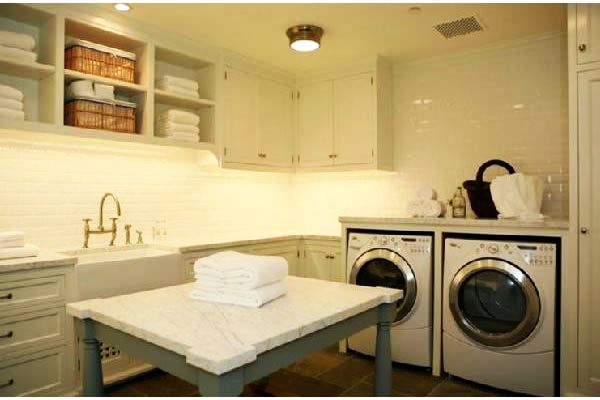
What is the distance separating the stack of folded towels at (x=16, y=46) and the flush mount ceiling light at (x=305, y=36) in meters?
1.67

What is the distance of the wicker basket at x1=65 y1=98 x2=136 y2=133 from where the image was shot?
9.35 feet

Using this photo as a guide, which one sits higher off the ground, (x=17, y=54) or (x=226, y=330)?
(x=17, y=54)

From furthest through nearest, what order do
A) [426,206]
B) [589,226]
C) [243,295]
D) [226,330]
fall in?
[426,206]
[589,226]
[243,295]
[226,330]

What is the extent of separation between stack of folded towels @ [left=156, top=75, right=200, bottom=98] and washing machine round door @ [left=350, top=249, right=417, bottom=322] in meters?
1.85

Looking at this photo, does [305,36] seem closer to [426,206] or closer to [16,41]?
[426,206]

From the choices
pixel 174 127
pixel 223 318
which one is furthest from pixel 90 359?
pixel 174 127

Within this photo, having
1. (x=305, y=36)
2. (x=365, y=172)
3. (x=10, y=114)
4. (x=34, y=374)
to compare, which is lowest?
(x=34, y=374)

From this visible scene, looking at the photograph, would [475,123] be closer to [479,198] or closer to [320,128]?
[479,198]

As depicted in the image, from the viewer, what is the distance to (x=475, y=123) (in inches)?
149

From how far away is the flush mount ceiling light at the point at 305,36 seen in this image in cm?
316

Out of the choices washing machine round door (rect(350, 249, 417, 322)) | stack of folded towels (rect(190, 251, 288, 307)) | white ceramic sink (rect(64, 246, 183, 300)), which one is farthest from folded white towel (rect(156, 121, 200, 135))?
stack of folded towels (rect(190, 251, 288, 307))

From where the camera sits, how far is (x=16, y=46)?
2588mm

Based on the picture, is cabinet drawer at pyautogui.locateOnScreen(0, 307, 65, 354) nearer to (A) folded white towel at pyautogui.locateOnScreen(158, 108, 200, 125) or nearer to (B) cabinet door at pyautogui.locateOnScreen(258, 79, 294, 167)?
(A) folded white towel at pyautogui.locateOnScreen(158, 108, 200, 125)

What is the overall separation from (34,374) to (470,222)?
2706mm
